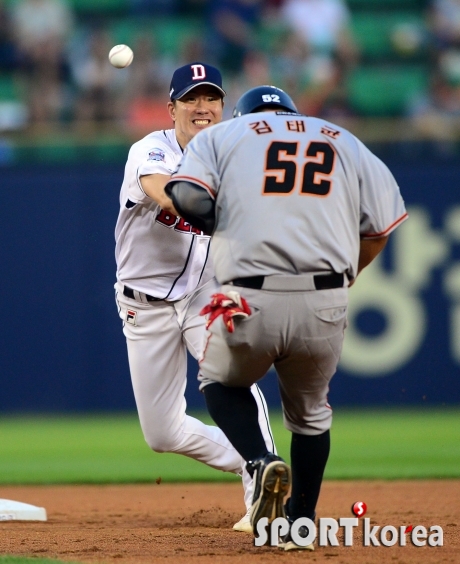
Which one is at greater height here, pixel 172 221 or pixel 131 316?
Answer: pixel 172 221

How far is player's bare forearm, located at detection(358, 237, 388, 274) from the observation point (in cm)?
416

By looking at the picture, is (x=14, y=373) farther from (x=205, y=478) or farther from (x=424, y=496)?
(x=424, y=496)

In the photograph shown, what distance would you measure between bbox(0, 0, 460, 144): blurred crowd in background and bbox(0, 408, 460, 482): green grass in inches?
115

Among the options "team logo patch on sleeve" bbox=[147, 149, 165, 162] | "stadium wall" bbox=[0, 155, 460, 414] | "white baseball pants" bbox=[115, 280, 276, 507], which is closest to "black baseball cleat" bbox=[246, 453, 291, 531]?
"white baseball pants" bbox=[115, 280, 276, 507]

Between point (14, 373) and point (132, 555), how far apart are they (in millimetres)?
6474

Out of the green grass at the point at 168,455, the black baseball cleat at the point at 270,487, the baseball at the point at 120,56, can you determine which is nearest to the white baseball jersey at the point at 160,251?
the baseball at the point at 120,56

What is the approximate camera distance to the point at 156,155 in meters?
4.73

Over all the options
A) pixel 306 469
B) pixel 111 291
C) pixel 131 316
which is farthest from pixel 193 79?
pixel 111 291

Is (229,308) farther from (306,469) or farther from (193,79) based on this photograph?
(193,79)

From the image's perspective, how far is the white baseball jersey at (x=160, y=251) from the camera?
515 cm

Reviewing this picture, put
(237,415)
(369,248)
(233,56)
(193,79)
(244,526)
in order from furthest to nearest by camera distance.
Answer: (233,56)
(193,79)
(244,526)
(369,248)
(237,415)

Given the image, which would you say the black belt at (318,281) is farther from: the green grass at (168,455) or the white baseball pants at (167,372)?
the green grass at (168,455)

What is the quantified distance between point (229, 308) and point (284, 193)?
48 cm

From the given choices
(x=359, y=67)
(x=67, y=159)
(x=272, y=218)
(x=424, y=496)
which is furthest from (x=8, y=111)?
(x=272, y=218)
